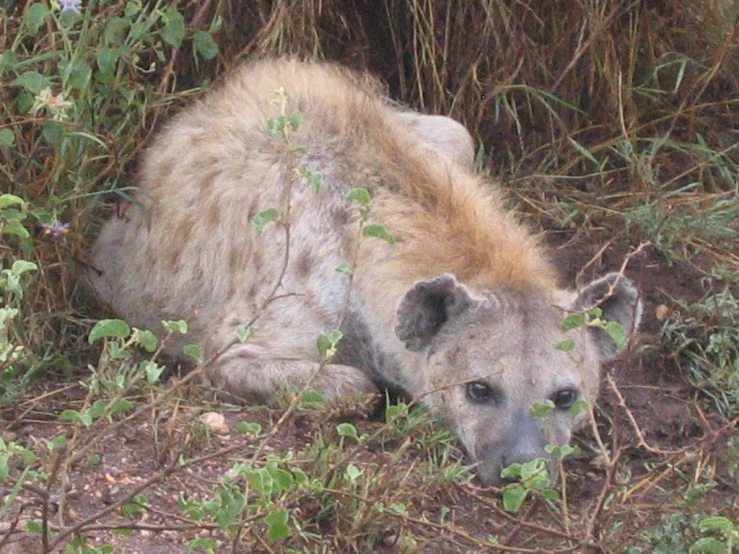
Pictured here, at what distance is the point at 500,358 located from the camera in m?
4.09

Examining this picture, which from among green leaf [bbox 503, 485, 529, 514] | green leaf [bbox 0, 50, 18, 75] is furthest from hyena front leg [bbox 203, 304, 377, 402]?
green leaf [bbox 503, 485, 529, 514]

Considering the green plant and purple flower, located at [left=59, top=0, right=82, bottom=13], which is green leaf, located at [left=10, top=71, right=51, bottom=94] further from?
the green plant

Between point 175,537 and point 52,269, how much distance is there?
1.52 meters

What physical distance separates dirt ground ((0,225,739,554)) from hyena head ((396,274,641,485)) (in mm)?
136

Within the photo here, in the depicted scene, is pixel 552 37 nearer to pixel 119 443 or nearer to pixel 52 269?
pixel 52 269

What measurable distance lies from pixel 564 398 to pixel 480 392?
8.8 inches

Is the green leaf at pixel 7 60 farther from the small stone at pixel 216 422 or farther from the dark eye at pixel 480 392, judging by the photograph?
the dark eye at pixel 480 392

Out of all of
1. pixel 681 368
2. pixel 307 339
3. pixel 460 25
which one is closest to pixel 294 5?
pixel 460 25

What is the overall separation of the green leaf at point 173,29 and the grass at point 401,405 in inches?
0.6

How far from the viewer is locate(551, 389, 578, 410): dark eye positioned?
409 centimetres

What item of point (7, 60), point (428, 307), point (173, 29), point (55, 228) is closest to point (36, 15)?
point (7, 60)

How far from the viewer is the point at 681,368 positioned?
192 inches

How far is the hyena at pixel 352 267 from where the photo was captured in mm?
4105

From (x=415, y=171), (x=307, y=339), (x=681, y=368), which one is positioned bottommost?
(x=681, y=368)
